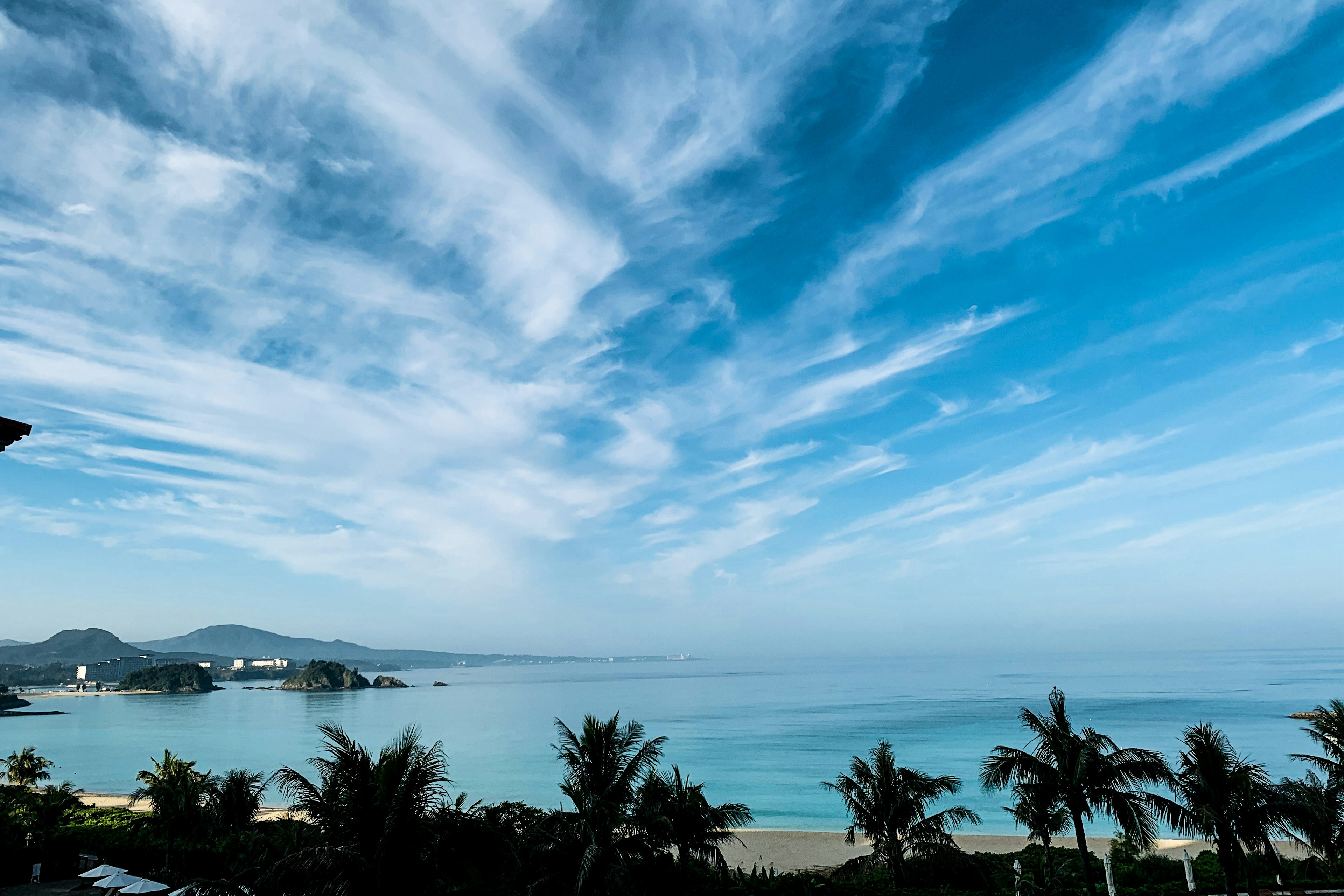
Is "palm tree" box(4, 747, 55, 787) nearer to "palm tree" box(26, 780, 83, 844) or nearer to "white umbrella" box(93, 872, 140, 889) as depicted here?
"palm tree" box(26, 780, 83, 844)

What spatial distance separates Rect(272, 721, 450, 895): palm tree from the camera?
12922mm

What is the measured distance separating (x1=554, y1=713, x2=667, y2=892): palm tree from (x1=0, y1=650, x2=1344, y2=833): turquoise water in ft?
124

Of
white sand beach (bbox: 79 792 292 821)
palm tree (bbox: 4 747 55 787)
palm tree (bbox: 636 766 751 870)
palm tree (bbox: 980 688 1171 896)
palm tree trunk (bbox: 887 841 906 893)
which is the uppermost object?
palm tree (bbox: 980 688 1171 896)

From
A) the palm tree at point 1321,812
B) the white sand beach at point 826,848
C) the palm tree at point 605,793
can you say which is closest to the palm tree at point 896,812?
the palm tree at point 1321,812

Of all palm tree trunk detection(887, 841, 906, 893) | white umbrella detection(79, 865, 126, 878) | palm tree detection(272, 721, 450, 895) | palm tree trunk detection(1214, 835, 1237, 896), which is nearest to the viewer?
palm tree detection(272, 721, 450, 895)

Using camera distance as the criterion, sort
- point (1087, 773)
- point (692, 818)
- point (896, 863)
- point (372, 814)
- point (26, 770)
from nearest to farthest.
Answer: point (372, 814) → point (1087, 773) → point (692, 818) → point (896, 863) → point (26, 770)

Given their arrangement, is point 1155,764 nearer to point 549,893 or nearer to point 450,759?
point 549,893

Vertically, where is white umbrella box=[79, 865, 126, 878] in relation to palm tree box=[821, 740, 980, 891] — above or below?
below

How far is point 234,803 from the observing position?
27766 millimetres

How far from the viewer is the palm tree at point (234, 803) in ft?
88.9

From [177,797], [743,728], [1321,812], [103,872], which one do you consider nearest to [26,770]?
[177,797]

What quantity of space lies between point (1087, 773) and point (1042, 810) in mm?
1920

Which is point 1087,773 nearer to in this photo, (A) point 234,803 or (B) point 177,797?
(B) point 177,797

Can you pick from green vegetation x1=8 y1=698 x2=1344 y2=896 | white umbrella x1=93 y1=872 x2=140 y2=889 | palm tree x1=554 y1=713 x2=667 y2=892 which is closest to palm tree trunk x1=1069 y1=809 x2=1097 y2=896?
green vegetation x1=8 y1=698 x2=1344 y2=896
